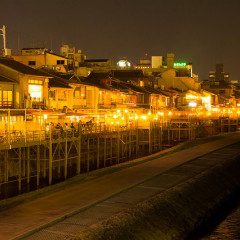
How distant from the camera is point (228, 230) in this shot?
2298cm

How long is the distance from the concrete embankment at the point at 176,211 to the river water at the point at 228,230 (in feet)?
2.66

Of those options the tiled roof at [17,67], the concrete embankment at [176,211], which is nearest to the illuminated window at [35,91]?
the tiled roof at [17,67]

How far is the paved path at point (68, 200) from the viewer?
56.5ft

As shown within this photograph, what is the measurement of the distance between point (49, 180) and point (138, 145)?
21025mm

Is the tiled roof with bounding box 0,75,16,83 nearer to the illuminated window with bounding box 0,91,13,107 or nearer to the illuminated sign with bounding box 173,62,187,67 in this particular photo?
the illuminated window with bounding box 0,91,13,107

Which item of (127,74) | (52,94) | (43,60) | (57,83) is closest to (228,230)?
(52,94)

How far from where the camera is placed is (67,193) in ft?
75.3

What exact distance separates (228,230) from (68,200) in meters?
8.21

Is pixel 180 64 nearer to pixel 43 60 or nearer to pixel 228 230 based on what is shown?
pixel 43 60

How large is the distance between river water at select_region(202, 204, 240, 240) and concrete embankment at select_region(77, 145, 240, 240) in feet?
2.66

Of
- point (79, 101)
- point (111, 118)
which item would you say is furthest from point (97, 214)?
point (79, 101)

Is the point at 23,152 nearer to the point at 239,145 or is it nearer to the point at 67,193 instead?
the point at 67,193

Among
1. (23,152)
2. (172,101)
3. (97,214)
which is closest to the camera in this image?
(97,214)

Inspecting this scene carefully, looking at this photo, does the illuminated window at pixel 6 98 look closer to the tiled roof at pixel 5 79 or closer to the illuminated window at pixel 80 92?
the tiled roof at pixel 5 79
